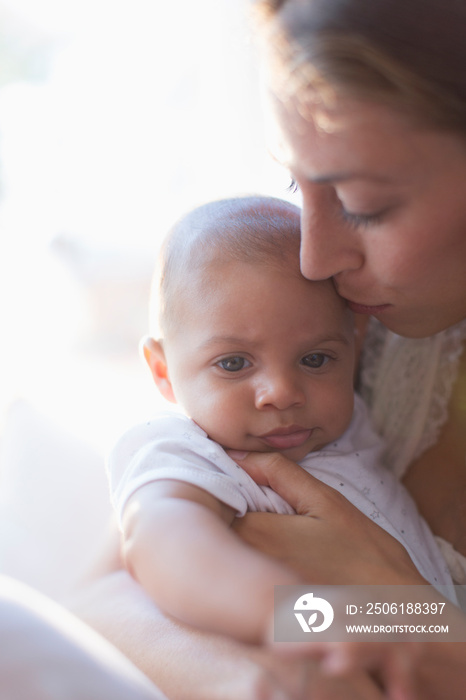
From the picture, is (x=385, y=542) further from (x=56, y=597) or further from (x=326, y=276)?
(x=56, y=597)

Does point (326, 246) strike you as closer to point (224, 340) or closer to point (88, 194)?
point (224, 340)

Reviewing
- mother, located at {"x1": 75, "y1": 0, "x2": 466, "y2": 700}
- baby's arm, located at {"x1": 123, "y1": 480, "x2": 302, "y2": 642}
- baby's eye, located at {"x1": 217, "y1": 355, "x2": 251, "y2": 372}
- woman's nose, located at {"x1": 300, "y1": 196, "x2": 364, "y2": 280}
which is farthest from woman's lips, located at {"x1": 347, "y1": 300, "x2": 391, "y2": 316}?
baby's arm, located at {"x1": 123, "y1": 480, "x2": 302, "y2": 642}

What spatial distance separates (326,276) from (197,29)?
215cm

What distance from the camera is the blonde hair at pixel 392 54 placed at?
2.87 ft

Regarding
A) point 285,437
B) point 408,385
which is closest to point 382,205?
point 285,437

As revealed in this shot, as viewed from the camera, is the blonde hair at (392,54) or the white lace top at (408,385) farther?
the white lace top at (408,385)

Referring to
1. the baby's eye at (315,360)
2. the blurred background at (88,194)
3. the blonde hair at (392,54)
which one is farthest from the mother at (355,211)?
the blurred background at (88,194)

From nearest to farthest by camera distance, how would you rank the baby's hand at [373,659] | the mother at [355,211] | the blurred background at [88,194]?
the baby's hand at [373,659] < the mother at [355,211] < the blurred background at [88,194]

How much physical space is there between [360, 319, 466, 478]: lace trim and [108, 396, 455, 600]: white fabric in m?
0.07

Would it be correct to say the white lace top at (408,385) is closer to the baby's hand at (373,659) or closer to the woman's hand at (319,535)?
the woman's hand at (319,535)

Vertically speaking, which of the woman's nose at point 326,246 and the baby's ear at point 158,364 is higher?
the woman's nose at point 326,246

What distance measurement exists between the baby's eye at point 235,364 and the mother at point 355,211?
0.15 metres

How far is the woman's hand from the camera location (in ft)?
3.09

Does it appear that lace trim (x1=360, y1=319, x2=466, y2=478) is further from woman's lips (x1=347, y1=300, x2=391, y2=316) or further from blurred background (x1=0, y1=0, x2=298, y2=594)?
blurred background (x1=0, y1=0, x2=298, y2=594)
